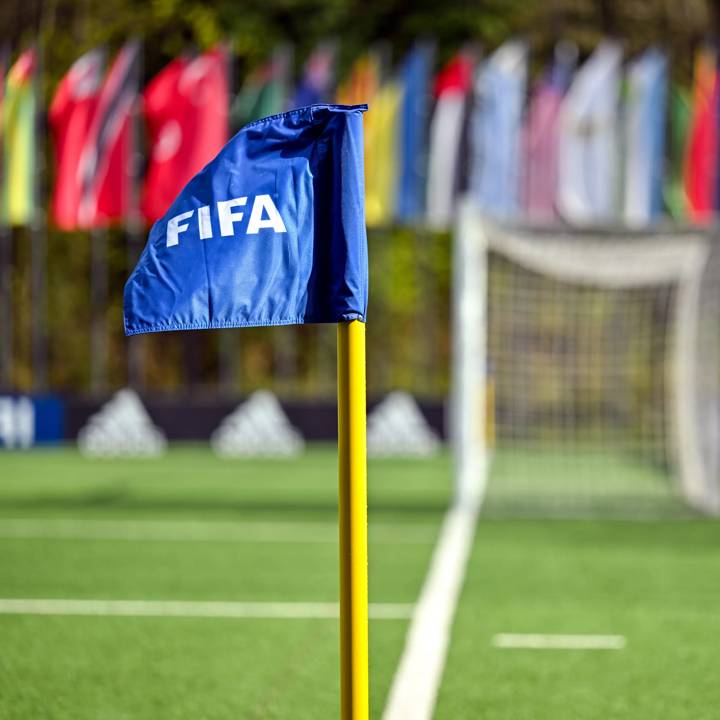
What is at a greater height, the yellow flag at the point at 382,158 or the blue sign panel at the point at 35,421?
the yellow flag at the point at 382,158

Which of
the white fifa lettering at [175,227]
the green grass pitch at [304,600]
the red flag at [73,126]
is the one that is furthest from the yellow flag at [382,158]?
the white fifa lettering at [175,227]

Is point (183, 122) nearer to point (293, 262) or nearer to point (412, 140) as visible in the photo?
point (412, 140)

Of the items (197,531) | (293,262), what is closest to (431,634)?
(293,262)

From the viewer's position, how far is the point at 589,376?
20.1 m

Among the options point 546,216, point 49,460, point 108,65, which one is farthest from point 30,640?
point 108,65

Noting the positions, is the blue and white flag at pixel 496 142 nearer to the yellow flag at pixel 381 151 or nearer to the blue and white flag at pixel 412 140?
the blue and white flag at pixel 412 140

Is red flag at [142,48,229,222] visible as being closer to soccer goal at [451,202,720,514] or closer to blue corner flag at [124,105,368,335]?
soccer goal at [451,202,720,514]

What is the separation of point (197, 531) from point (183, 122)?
10.6 meters

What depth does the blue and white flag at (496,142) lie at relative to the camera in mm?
21797

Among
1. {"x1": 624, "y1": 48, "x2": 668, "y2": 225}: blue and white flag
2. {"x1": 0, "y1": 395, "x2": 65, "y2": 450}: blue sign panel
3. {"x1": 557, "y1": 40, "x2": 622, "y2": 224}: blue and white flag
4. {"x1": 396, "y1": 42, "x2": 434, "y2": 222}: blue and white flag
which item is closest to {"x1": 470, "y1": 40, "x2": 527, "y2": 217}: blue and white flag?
{"x1": 557, "y1": 40, "x2": 622, "y2": 224}: blue and white flag

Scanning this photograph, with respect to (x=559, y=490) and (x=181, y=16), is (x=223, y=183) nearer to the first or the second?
(x=559, y=490)

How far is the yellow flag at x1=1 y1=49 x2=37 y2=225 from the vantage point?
800 inches

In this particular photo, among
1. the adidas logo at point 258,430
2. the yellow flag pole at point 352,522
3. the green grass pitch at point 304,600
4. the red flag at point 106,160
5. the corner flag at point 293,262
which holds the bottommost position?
the adidas logo at point 258,430

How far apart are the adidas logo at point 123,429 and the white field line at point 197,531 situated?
778 centimetres
